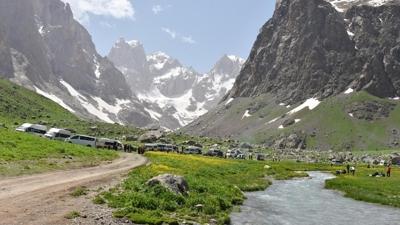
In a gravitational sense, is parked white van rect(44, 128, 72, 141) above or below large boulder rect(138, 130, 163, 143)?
below

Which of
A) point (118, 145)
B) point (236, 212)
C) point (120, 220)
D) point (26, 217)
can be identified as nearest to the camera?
point (26, 217)

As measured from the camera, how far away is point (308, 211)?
46000mm

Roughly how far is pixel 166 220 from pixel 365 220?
70.8ft

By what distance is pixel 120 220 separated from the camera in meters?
28.5

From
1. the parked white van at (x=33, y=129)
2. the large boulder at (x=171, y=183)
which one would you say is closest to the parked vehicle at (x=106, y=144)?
the parked white van at (x=33, y=129)

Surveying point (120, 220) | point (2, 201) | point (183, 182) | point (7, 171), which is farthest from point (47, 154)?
point (120, 220)

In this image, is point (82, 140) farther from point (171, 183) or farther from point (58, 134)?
point (171, 183)

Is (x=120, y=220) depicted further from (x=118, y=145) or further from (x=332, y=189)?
(x=118, y=145)

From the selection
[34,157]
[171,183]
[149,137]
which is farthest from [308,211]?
[149,137]

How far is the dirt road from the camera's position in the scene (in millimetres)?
26406

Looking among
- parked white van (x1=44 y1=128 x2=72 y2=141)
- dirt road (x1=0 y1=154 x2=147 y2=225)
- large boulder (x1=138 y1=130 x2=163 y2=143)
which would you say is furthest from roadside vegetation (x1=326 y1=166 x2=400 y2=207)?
large boulder (x1=138 y1=130 x2=163 y2=143)

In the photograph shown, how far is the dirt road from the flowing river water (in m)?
12.2

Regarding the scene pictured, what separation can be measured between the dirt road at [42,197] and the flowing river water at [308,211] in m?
12.2

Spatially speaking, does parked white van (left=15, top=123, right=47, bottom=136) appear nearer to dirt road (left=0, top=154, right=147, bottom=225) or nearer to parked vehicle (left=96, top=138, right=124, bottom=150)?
parked vehicle (left=96, top=138, right=124, bottom=150)
